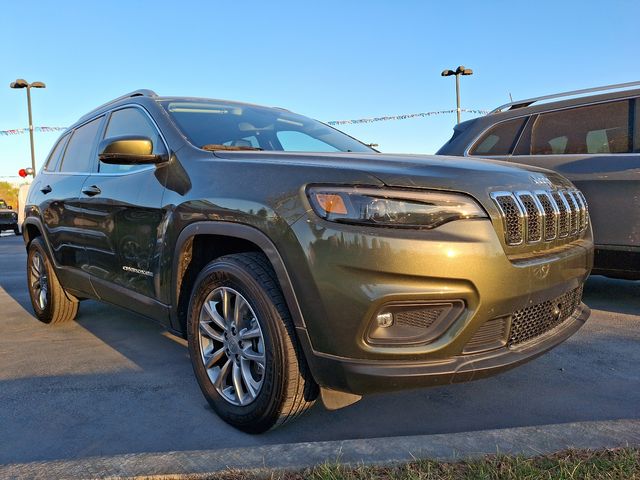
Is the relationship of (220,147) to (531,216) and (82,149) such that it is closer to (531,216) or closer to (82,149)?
(531,216)

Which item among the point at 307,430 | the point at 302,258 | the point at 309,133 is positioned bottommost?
the point at 307,430

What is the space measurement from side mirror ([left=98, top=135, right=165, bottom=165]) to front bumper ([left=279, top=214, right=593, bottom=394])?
1.21m

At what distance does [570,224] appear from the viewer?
2.54m

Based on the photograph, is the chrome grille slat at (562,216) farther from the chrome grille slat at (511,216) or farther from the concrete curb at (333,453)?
the concrete curb at (333,453)

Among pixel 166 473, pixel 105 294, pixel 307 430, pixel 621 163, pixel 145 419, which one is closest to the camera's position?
pixel 166 473

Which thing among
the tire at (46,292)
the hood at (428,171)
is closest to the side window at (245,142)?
the hood at (428,171)

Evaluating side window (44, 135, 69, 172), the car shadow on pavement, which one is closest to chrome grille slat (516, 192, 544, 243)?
the car shadow on pavement

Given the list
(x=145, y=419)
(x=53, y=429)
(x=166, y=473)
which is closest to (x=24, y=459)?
(x=53, y=429)

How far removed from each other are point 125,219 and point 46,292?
1.89m

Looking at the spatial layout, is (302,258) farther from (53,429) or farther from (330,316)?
(53,429)

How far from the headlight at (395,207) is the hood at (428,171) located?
0.05m

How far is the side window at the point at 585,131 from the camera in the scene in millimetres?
4355

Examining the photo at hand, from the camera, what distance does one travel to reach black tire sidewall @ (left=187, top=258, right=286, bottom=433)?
7.07 ft

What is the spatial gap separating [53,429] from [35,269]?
2.69 meters
